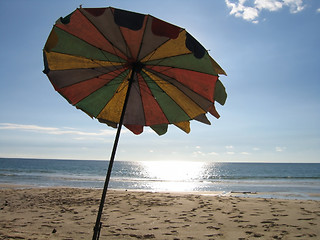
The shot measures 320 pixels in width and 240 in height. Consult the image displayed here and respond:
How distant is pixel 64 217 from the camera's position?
6.70m

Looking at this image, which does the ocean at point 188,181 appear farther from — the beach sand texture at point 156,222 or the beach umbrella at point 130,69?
the beach umbrella at point 130,69

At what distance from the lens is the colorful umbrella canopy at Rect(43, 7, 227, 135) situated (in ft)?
7.86

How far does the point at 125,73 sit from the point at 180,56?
0.97m

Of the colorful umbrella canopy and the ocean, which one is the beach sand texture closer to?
the colorful umbrella canopy

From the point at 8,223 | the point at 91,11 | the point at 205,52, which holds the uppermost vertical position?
the point at 91,11

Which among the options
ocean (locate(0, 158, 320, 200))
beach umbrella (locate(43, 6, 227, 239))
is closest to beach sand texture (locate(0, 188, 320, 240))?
beach umbrella (locate(43, 6, 227, 239))

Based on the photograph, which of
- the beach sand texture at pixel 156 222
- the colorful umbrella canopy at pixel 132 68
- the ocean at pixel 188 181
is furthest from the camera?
the ocean at pixel 188 181

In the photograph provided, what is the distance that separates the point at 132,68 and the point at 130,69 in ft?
0.62

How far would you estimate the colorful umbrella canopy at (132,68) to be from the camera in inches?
94.3

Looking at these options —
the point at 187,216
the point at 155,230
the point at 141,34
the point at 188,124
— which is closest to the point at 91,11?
the point at 141,34

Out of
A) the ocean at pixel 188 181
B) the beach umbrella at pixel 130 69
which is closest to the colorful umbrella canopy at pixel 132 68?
the beach umbrella at pixel 130 69

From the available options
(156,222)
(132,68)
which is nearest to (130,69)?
(132,68)

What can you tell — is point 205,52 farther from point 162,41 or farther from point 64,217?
point 64,217

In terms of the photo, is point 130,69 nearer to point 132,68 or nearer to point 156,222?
point 132,68
